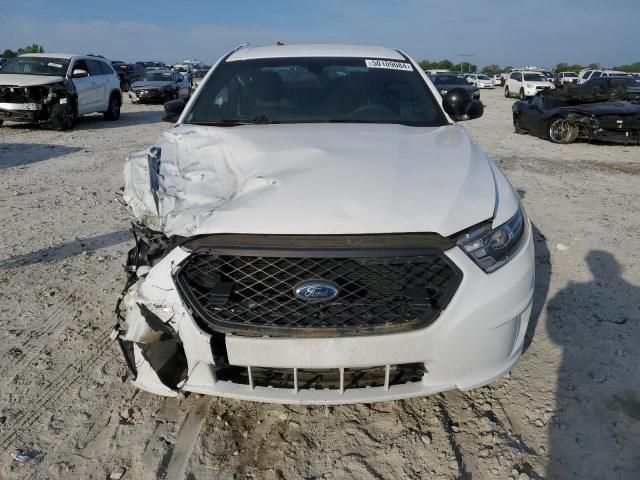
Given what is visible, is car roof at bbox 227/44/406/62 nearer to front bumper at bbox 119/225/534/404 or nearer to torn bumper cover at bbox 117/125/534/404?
torn bumper cover at bbox 117/125/534/404

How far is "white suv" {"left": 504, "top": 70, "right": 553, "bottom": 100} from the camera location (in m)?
26.2

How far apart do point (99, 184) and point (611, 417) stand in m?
6.41

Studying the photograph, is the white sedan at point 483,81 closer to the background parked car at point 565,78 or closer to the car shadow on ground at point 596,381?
the background parked car at point 565,78

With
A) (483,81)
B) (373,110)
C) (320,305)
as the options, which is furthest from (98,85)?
(483,81)

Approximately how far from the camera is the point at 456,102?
3359mm

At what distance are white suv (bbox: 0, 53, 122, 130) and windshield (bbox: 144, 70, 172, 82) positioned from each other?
6.50 m

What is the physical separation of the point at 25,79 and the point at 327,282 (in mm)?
12025

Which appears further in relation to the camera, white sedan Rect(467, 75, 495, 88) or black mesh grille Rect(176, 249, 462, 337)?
white sedan Rect(467, 75, 495, 88)

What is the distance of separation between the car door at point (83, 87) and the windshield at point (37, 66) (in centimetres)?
25

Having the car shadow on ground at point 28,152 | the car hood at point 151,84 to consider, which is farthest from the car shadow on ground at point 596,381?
the car hood at point 151,84

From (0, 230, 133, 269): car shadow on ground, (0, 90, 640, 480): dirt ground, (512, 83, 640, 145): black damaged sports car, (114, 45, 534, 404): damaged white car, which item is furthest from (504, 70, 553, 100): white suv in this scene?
(114, 45, 534, 404): damaged white car

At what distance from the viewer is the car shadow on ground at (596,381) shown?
2.08 meters

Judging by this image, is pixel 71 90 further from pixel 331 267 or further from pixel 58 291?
pixel 331 267

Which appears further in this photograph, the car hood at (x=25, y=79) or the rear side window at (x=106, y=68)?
the rear side window at (x=106, y=68)
